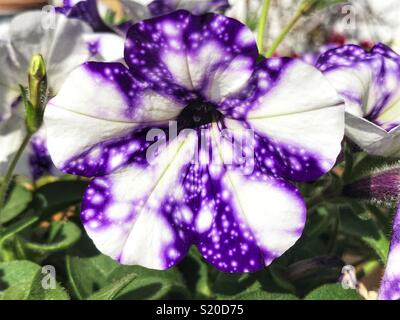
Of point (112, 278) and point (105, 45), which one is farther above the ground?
point (105, 45)

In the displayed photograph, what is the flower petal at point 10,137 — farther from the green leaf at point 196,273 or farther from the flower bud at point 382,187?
the flower bud at point 382,187

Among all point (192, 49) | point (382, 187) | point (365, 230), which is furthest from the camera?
point (365, 230)

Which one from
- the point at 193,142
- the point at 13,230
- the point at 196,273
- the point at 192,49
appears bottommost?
the point at 196,273

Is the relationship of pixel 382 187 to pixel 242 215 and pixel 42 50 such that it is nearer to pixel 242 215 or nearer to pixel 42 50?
pixel 242 215

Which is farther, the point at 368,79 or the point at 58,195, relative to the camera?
the point at 58,195

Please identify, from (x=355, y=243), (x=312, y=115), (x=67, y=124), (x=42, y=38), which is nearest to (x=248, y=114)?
(x=312, y=115)

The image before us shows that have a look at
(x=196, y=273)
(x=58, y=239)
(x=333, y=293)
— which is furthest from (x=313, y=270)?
(x=58, y=239)

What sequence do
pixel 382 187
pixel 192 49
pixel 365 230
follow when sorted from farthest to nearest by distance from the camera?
pixel 365 230, pixel 382 187, pixel 192 49
